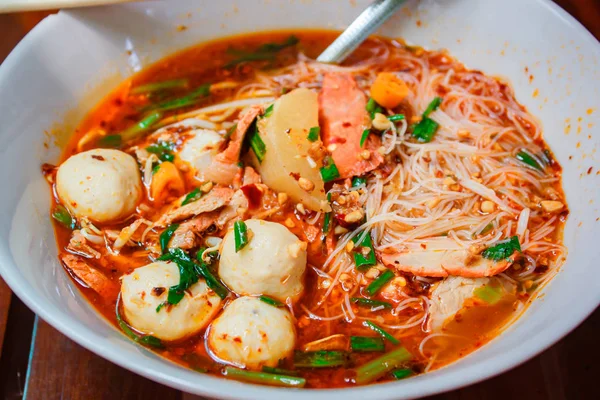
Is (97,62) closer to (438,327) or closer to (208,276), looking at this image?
(208,276)

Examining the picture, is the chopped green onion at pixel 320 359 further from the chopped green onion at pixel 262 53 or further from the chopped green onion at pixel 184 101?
the chopped green onion at pixel 262 53

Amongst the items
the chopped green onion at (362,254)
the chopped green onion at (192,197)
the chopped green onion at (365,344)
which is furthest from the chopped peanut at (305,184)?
the chopped green onion at (365,344)

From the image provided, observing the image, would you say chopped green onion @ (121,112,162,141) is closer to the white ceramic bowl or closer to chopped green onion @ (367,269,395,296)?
the white ceramic bowl

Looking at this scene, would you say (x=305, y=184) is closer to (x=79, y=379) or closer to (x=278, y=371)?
(x=278, y=371)

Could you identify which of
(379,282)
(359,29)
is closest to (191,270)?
(379,282)

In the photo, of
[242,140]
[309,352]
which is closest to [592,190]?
[309,352]
